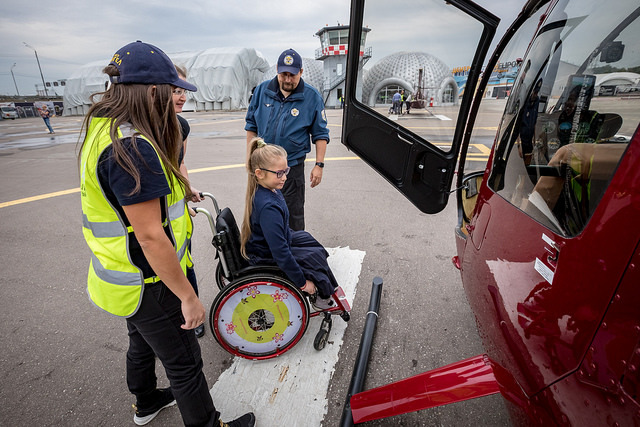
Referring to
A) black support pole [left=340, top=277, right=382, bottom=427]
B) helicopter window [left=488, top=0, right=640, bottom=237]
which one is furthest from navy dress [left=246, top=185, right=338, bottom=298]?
helicopter window [left=488, top=0, right=640, bottom=237]

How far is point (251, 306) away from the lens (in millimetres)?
2016

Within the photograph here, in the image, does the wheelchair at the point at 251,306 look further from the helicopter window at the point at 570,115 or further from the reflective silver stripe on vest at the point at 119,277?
the helicopter window at the point at 570,115

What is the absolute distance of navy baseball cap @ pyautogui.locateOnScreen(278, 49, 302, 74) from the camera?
2.74 meters

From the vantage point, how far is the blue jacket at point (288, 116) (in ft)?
9.42

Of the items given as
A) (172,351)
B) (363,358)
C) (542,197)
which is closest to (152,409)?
→ (172,351)

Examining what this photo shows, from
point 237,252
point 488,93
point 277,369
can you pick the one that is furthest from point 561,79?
point 277,369

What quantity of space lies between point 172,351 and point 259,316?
A: 721mm

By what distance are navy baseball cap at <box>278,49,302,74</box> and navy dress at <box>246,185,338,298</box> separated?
4.13 ft

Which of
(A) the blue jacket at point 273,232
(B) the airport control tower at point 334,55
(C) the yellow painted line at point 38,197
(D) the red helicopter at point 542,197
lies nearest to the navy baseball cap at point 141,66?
(A) the blue jacket at point 273,232

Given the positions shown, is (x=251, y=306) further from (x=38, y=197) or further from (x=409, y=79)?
(x=38, y=197)

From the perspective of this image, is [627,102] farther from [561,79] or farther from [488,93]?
[488,93]

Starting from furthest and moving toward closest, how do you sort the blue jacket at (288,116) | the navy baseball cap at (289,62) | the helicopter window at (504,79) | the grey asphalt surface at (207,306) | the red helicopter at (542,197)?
the blue jacket at (288,116) → the navy baseball cap at (289,62) → the grey asphalt surface at (207,306) → the helicopter window at (504,79) → the red helicopter at (542,197)

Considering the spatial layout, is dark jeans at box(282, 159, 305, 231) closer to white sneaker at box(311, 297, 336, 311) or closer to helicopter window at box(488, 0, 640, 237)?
white sneaker at box(311, 297, 336, 311)

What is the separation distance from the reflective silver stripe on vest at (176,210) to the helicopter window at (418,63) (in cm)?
125
